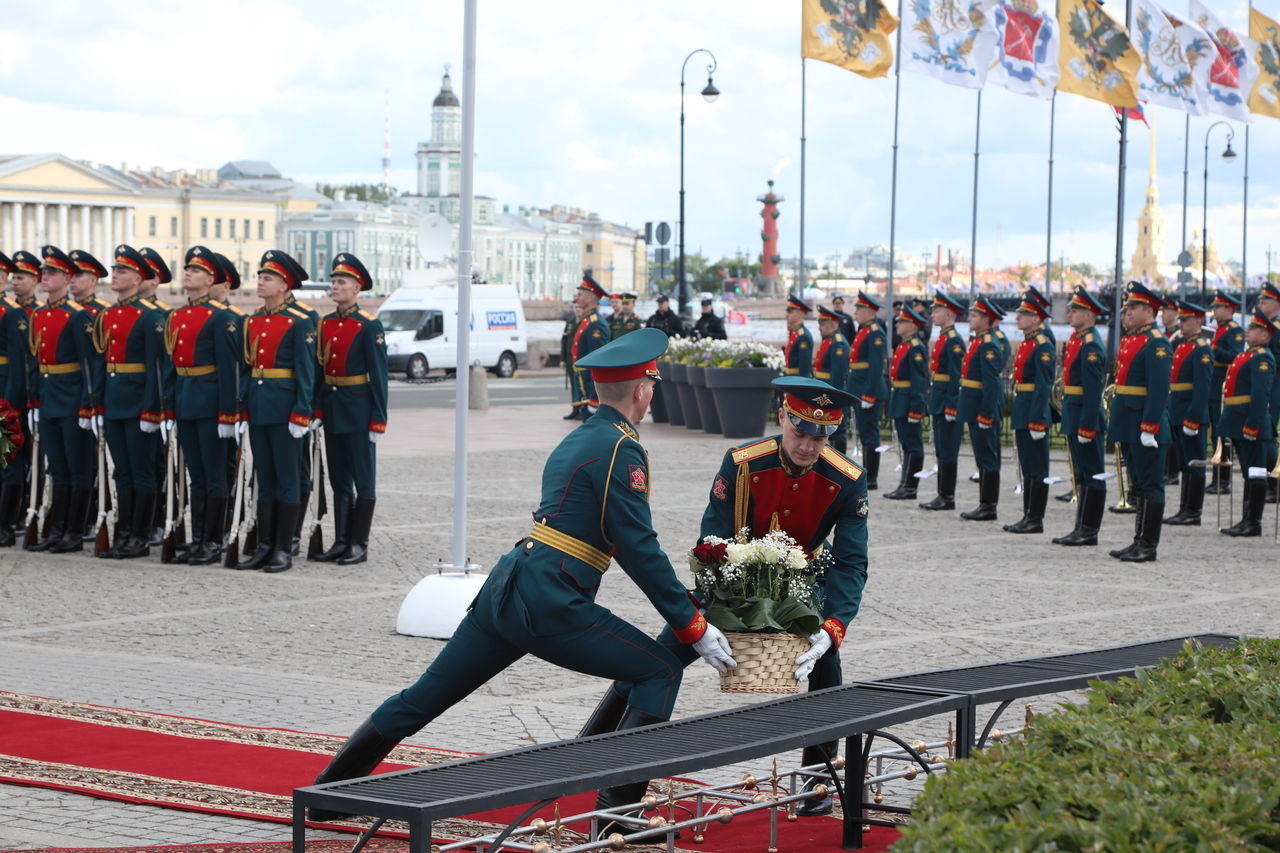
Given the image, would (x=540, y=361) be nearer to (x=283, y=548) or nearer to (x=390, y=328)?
(x=390, y=328)

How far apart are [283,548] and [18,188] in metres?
125

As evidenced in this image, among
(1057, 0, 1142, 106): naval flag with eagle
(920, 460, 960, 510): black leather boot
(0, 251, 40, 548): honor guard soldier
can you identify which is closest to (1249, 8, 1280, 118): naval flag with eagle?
(1057, 0, 1142, 106): naval flag with eagle

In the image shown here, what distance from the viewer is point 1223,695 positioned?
187 inches

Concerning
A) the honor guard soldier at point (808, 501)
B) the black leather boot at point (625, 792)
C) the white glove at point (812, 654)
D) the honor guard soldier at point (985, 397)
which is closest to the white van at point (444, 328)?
the honor guard soldier at point (985, 397)

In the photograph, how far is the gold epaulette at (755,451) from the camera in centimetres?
623

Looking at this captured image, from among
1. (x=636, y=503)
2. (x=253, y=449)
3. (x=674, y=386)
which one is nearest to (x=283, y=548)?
(x=253, y=449)

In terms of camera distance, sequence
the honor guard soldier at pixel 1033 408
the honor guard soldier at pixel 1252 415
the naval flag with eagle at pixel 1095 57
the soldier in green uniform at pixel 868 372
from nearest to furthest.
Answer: the honor guard soldier at pixel 1033 408, the honor guard soldier at pixel 1252 415, the soldier in green uniform at pixel 868 372, the naval flag with eagle at pixel 1095 57

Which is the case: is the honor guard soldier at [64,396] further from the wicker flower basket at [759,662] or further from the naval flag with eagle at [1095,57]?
the naval flag with eagle at [1095,57]

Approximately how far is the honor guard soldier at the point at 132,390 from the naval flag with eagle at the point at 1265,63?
794 inches

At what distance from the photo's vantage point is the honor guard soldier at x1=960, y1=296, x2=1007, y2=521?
16016 mm

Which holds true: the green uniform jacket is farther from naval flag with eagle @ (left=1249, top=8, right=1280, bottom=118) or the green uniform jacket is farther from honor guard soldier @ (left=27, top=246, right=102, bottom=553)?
naval flag with eagle @ (left=1249, top=8, right=1280, bottom=118)

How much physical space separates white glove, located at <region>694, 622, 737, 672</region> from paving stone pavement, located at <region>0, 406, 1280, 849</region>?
1348 mm

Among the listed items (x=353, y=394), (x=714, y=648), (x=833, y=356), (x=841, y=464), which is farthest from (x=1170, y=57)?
(x=714, y=648)

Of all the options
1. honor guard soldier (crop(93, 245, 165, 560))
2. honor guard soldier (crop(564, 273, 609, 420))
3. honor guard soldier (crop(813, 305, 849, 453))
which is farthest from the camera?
honor guard soldier (crop(564, 273, 609, 420))
